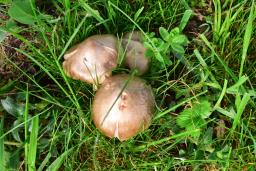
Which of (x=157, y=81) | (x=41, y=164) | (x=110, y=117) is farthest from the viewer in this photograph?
(x=157, y=81)

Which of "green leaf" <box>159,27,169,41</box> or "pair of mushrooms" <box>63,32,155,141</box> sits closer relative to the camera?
"pair of mushrooms" <box>63,32,155,141</box>

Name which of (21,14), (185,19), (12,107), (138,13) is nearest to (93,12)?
(138,13)

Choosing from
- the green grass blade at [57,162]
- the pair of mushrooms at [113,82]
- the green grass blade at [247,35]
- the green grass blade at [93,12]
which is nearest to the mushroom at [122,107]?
the pair of mushrooms at [113,82]

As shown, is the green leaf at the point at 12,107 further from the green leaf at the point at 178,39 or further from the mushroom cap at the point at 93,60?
the green leaf at the point at 178,39

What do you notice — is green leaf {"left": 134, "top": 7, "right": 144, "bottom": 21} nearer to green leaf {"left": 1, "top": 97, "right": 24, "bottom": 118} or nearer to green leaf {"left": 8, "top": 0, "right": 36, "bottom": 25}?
green leaf {"left": 8, "top": 0, "right": 36, "bottom": 25}

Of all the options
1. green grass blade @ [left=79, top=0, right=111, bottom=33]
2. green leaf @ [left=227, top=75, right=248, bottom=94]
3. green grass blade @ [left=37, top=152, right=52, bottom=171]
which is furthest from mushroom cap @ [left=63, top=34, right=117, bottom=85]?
green leaf @ [left=227, top=75, right=248, bottom=94]

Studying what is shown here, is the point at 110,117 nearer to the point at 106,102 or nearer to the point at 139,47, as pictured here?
the point at 106,102

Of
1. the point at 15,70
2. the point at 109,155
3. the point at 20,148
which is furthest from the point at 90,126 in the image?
the point at 15,70
